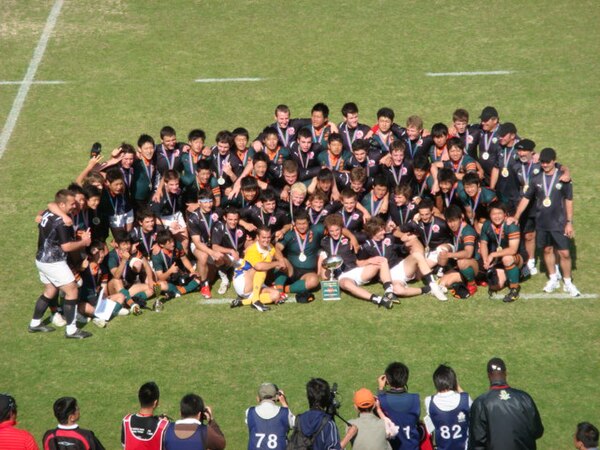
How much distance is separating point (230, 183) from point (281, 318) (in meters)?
2.55

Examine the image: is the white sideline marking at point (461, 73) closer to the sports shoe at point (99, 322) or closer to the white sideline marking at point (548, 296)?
the white sideline marking at point (548, 296)

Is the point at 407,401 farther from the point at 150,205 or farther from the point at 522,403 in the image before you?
the point at 150,205

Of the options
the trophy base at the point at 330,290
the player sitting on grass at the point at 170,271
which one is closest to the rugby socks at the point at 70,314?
the player sitting on grass at the point at 170,271

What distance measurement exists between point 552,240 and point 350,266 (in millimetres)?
2767

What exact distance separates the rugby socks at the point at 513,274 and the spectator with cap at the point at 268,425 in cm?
513

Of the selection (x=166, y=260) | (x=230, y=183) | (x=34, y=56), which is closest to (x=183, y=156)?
(x=230, y=183)

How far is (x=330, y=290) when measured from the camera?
1373 centimetres

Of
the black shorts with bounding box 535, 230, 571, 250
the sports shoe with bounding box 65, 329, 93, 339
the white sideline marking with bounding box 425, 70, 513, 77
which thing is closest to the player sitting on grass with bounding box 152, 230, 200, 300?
the sports shoe with bounding box 65, 329, 93, 339

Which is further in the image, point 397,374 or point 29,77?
point 29,77

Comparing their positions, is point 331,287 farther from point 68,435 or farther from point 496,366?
point 68,435

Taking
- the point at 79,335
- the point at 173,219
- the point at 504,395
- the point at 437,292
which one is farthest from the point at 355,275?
the point at 504,395

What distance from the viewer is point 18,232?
1538 centimetres

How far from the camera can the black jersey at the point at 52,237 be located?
12.8 m

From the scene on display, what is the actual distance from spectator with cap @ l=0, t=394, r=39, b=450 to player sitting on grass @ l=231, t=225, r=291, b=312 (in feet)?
15.4
